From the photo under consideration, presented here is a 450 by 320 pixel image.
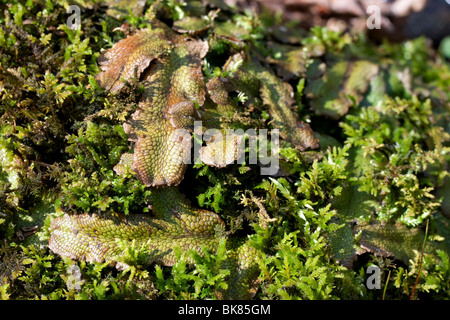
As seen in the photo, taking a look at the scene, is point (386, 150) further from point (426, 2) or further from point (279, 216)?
point (426, 2)

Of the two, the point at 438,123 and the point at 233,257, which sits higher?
the point at 438,123

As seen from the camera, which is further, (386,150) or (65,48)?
(386,150)

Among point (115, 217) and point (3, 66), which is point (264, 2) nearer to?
point (3, 66)

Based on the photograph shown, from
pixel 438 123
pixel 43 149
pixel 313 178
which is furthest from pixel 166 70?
pixel 438 123

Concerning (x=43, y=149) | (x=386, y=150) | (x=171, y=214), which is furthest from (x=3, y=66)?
(x=386, y=150)
